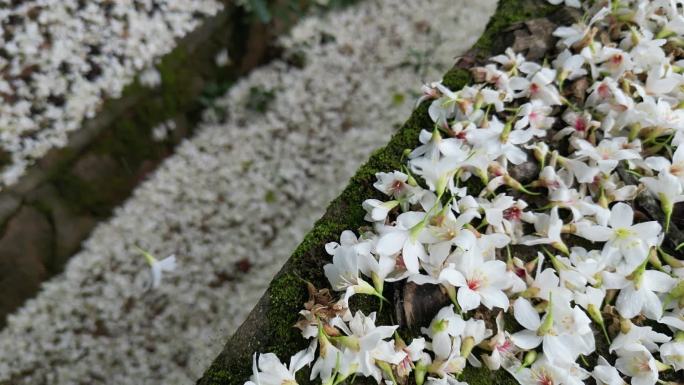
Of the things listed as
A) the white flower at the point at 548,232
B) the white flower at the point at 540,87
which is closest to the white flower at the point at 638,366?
the white flower at the point at 548,232

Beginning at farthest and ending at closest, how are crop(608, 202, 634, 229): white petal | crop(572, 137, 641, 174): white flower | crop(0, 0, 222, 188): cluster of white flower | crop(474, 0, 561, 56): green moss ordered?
crop(0, 0, 222, 188): cluster of white flower
crop(474, 0, 561, 56): green moss
crop(572, 137, 641, 174): white flower
crop(608, 202, 634, 229): white petal

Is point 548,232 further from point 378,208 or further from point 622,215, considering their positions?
point 378,208

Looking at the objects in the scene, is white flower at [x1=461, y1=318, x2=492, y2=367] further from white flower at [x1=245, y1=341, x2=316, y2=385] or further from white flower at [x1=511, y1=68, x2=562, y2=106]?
white flower at [x1=511, y1=68, x2=562, y2=106]

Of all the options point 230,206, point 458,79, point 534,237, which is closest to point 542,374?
point 534,237

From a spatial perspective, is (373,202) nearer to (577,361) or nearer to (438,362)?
(438,362)

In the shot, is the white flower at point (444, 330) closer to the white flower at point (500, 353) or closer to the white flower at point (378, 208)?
the white flower at point (500, 353)

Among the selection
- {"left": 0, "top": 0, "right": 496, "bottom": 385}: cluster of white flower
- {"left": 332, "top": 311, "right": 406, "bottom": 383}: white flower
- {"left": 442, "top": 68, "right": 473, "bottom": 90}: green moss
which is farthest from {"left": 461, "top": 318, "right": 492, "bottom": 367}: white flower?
{"left": 0, "top": 0, "right": 496, "bottom": 385}: cluster of white flower
